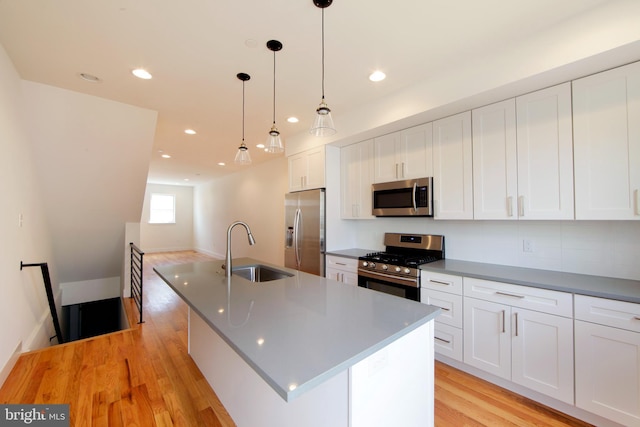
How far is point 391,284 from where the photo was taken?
2.69 m

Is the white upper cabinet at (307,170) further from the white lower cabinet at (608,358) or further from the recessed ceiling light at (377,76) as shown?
the white lower cabinet at (608,358)

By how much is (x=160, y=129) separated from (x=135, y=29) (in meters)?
2.21

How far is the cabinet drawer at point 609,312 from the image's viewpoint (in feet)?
5.08

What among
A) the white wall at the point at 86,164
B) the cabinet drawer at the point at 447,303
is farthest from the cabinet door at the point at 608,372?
the white wall at the point at 86,164

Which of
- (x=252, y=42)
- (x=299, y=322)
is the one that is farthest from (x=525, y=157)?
(x=252, y=42)

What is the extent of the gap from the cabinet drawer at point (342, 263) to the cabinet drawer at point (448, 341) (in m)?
1.04

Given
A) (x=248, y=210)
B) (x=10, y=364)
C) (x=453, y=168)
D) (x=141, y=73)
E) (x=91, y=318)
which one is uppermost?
(x=141, y=73)

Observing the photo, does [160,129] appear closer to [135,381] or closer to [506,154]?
[135,381]

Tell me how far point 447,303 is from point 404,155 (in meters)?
1.58

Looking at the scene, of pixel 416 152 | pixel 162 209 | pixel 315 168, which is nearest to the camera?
pixel 416 152

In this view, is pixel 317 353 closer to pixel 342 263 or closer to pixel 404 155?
pixel 342 263

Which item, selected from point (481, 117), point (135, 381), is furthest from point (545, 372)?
point (135, 381)

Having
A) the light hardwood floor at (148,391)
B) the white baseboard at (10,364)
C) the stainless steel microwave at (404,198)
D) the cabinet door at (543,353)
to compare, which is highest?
the stainless steel microwave at (404,198)

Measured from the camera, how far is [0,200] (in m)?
2.05
